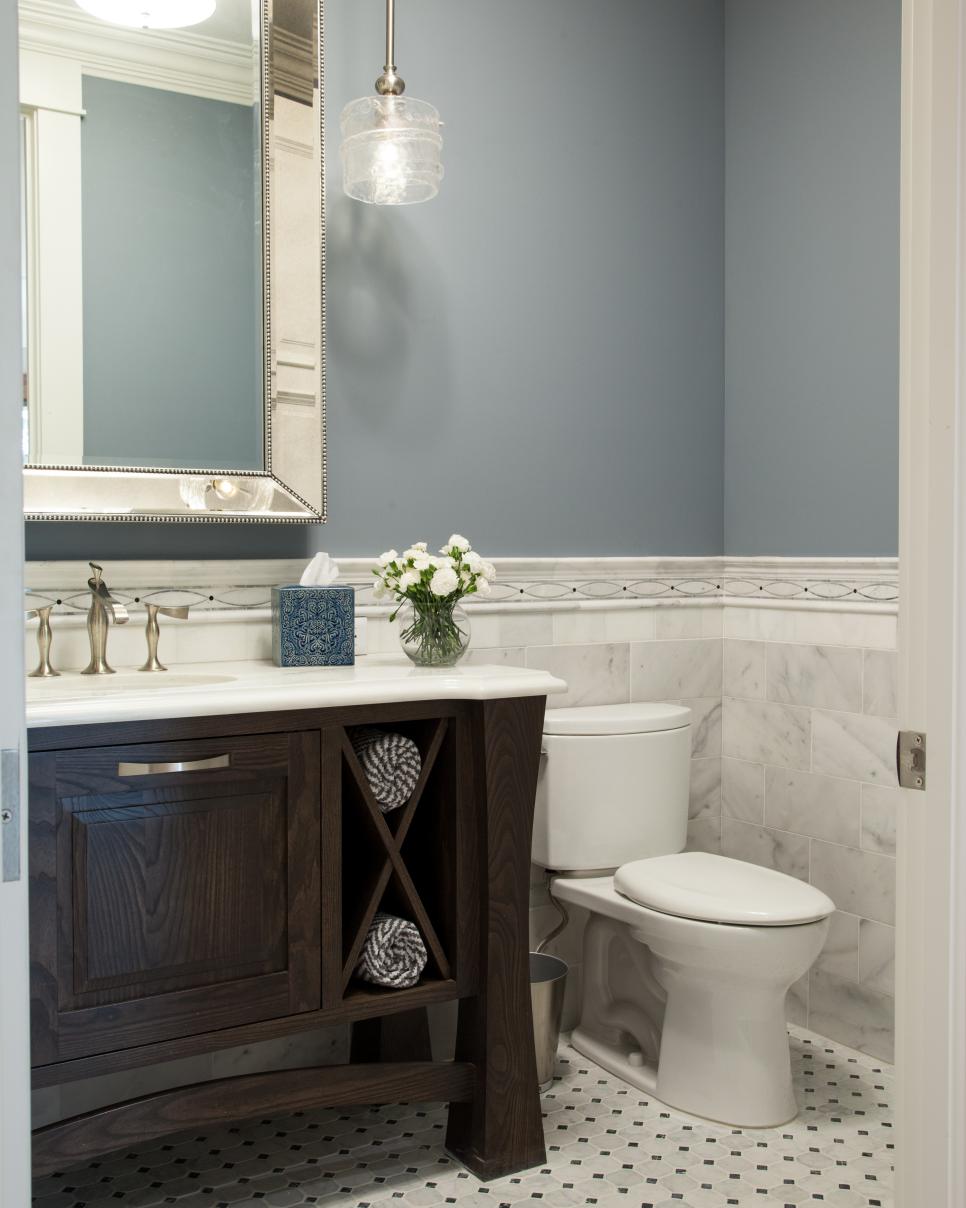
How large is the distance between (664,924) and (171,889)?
38.6 inches

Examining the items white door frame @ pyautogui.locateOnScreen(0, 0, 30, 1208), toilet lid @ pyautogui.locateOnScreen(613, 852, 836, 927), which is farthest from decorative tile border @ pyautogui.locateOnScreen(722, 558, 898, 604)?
white door frame @ pyautogui.locateOnScreen(0, 0, 30, 1208)

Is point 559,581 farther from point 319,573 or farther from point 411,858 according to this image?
point 411,858

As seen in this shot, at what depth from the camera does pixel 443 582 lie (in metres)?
2.22

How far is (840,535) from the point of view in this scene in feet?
8.81

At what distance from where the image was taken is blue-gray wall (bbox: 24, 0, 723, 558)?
2428 millimetres

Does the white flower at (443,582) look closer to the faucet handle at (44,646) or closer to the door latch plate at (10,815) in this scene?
the faucet handle at (44,646)

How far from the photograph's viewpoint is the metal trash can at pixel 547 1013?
2.39 metres

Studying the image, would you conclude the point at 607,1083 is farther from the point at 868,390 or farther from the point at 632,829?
the point at 868,390

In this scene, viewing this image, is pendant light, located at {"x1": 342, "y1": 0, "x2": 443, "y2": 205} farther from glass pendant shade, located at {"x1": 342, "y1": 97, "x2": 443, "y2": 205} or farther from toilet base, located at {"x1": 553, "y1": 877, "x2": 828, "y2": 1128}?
toilet base, located at {"x1": 553, "y1": 877, "x2": 828, "y2": 1128}

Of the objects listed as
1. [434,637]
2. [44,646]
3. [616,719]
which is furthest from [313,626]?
[616,719]

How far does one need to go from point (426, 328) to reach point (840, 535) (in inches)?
41.6

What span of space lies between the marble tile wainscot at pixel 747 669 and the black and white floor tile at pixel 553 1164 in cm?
25

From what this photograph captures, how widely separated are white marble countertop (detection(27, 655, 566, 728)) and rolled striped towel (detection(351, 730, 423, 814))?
9cm

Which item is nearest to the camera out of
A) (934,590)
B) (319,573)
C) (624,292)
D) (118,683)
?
(934,590)
